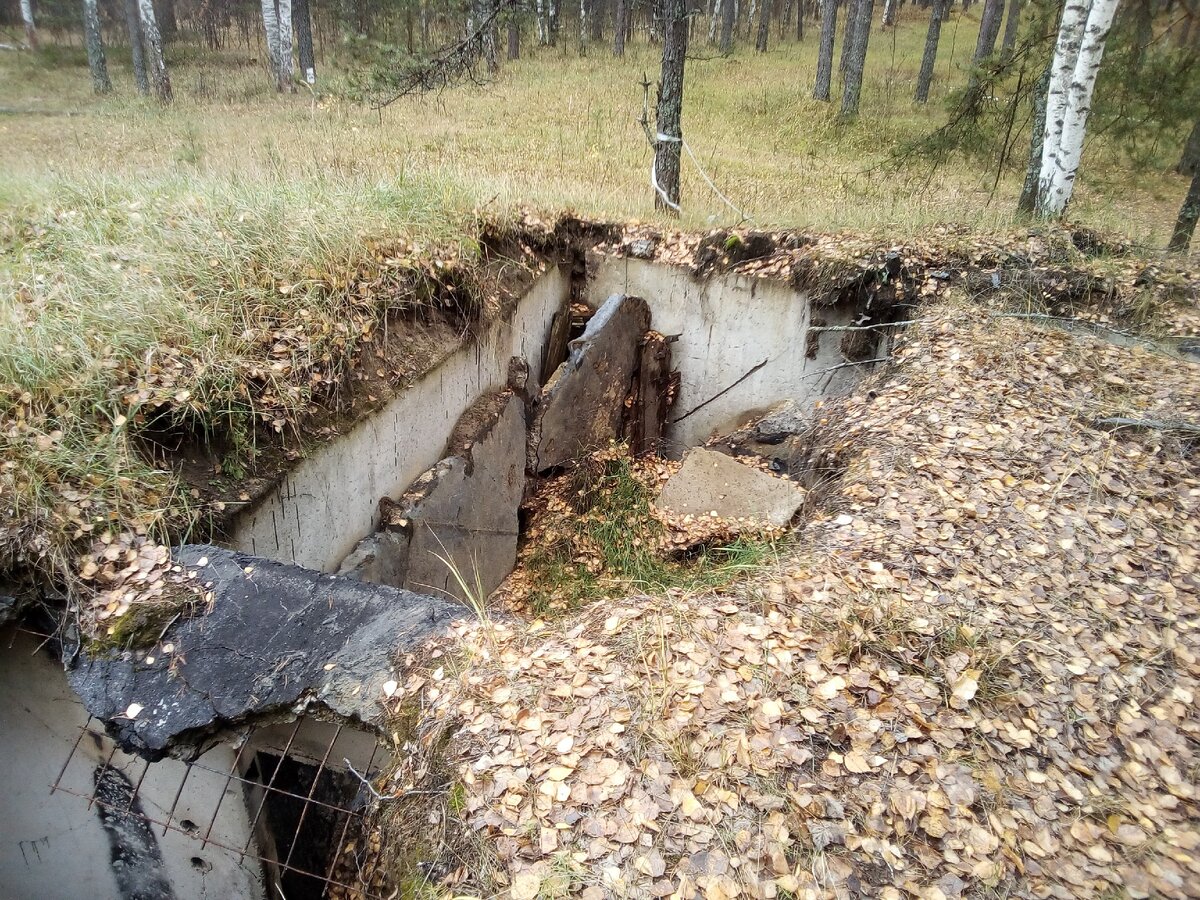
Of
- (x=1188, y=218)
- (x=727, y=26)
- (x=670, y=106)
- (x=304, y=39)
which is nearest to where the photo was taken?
(x=1188, y=218)

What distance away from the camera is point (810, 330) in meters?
6.77

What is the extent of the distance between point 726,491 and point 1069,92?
519 cm

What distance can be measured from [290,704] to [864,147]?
13896mm

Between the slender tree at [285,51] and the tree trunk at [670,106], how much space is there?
34.4ft

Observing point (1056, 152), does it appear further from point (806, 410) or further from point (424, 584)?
point (424, 584)

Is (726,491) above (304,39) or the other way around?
the other way around

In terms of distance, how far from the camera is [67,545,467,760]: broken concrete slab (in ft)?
8.65

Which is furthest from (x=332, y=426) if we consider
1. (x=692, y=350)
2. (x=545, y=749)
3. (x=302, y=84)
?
(x=302, y=84)

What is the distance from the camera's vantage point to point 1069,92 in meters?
6.74

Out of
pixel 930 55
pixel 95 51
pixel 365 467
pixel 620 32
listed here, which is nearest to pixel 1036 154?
pixel 365 467

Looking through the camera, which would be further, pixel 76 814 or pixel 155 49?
pixel 155 49

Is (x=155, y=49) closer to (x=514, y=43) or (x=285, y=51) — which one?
(x=285, y=51)

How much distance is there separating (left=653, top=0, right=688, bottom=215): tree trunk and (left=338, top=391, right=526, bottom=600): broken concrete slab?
3558 mm

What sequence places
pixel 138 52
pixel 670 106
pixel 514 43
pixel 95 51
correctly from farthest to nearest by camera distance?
1. pixel 514 43
2. pixel 138 52
3. pixel 95 51
4. pixel 670 106
